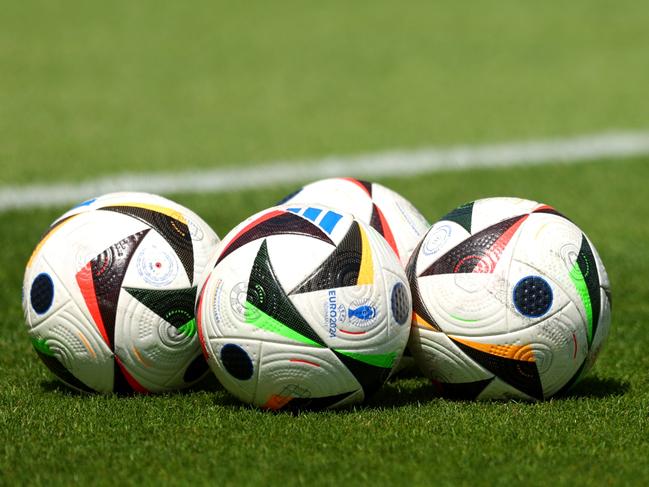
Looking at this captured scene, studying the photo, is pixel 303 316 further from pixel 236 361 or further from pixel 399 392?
pixel 399 392

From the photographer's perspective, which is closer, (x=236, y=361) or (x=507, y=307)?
(x=236, y=361)

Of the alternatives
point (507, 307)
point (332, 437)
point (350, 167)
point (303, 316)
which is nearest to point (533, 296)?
point (507, 307)

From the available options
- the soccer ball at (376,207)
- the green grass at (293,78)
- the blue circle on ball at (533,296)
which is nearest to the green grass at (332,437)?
the blue circle on ball at (533,296)

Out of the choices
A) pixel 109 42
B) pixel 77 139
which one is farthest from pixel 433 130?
pixel 109 42

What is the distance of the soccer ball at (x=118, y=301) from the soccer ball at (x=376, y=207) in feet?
3.58

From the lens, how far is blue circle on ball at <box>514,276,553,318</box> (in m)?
6.22

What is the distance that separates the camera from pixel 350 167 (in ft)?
50.9

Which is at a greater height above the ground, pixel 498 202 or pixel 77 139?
pixel 498 202

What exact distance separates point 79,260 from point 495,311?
96.1 inches

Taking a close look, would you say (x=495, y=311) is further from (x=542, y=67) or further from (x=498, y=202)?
(x=542, y=67)

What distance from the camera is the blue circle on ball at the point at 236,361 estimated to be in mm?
6043

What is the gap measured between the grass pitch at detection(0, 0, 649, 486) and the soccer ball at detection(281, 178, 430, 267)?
0.95 metres

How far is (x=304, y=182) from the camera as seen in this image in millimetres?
14484

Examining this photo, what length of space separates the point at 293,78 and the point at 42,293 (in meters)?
13.8
